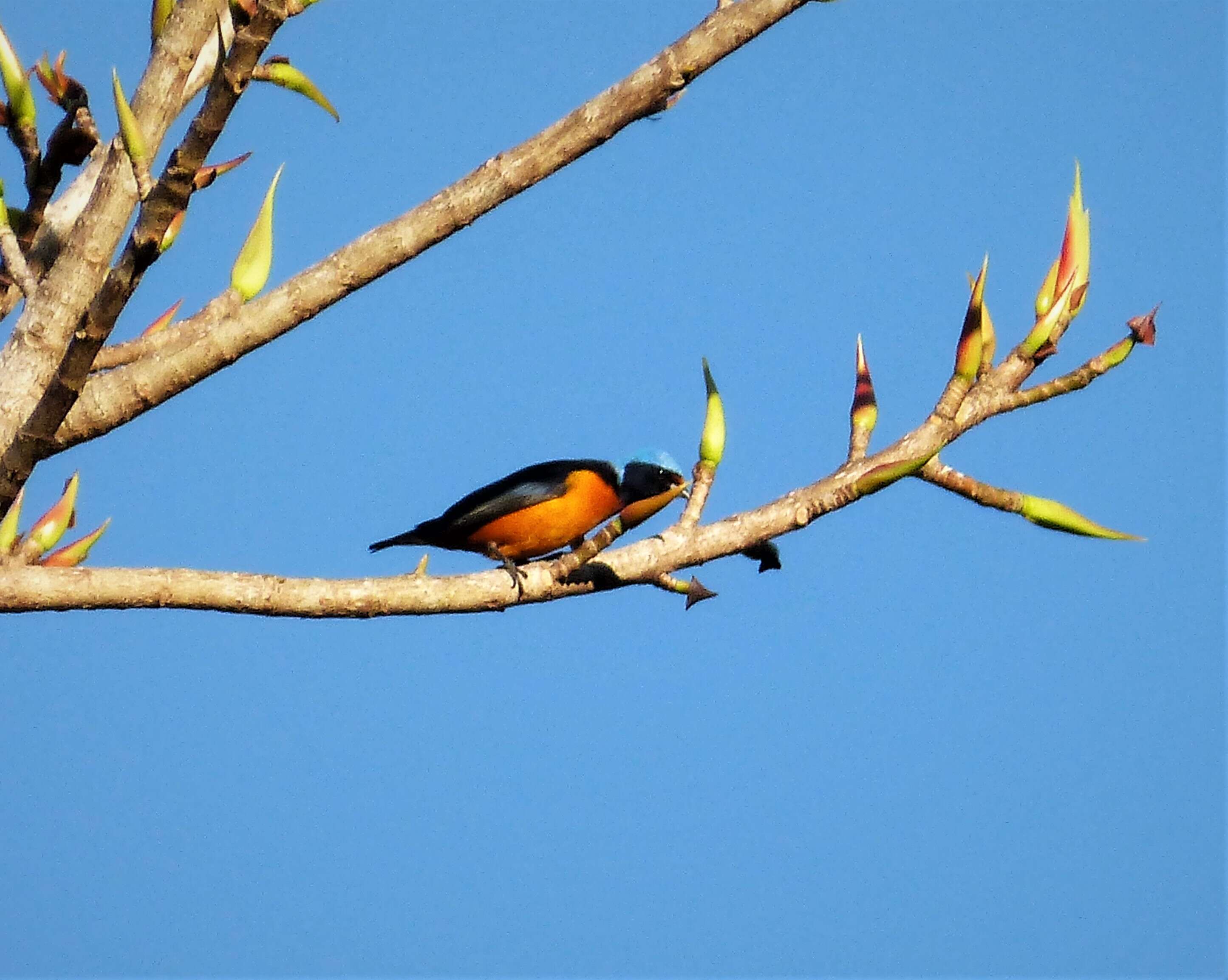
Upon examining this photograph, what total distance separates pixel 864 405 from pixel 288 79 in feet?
4.57

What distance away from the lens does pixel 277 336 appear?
7.97 feet

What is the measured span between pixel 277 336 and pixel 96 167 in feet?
3.85

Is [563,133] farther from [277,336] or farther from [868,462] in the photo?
[868,462]

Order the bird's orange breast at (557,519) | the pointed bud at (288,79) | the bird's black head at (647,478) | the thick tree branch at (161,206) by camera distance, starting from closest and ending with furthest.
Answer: the thick tree branch at (161,206) < the pointed bud at (288,79) < the bird's black head at (647,478) < the bird's orange breast at (557,519)

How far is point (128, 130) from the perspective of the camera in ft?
6.39

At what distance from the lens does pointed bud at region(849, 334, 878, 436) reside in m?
2.81

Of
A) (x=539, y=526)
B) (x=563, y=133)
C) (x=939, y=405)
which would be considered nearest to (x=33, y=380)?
(x=563, y=133)

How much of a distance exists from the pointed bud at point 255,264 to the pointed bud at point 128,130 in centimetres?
57

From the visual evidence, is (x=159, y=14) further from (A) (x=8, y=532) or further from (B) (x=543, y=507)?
(B) (x=543, y=507)

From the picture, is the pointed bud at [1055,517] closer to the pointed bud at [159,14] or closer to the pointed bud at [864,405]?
the pointed bud at [864,405]

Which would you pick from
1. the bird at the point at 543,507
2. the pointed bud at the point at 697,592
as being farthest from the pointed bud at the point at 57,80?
the bird at the point at 543,507

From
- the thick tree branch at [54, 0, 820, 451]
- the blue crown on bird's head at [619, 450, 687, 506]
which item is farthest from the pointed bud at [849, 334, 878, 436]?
the blue crown on bird's head at [619, 450, 687, 506]

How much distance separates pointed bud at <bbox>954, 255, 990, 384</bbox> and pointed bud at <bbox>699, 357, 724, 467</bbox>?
0.52 metres

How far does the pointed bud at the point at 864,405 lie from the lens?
281 cm
